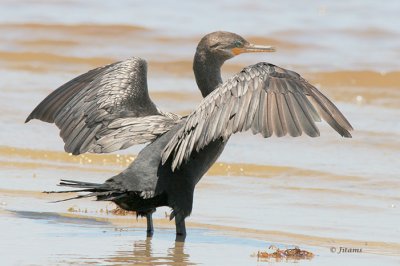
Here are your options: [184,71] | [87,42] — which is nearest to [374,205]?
[184,71]

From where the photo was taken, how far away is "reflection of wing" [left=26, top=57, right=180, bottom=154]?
831 cm

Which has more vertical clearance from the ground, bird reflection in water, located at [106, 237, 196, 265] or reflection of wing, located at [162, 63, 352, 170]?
reflection of wing, located at [162, 63, 352, 170]

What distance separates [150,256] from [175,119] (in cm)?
143

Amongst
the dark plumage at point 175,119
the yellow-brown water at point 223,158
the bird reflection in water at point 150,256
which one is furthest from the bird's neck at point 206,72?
the bird reflection in water at point 150,256

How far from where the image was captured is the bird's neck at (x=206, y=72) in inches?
349

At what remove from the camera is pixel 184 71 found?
58.1ft

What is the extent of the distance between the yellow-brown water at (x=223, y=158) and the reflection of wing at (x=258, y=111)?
0.88 m

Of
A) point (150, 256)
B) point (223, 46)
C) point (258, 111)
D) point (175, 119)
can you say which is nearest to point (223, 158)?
point (223, 46)

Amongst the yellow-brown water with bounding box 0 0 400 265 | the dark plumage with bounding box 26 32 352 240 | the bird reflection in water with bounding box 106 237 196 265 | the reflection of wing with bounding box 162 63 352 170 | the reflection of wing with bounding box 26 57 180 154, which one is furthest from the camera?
the reflection of wing with bounding box 26 57 180 154

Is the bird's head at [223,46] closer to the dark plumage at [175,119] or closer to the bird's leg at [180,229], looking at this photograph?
the dark plumage at [175,119]

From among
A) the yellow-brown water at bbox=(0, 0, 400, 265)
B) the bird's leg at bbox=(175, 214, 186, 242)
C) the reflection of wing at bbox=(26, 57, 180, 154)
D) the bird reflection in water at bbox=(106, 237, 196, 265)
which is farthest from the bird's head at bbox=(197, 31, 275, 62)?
the bird reflection in water at bbox=(106, 237, 196, 265)

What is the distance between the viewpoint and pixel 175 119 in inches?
339

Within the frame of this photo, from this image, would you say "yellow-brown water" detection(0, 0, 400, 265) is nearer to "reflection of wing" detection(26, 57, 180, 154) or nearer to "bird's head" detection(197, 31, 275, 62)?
"reflection of wing" detection(26, 57, 180, 154)

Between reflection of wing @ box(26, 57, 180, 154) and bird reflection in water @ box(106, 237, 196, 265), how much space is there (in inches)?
32.0
